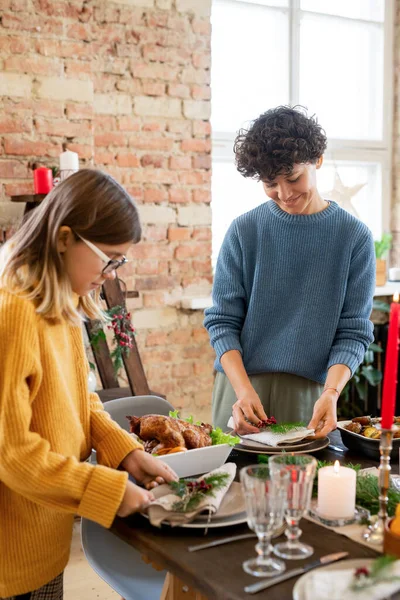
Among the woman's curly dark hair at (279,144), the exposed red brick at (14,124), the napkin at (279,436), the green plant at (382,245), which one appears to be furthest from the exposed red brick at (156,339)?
the napkin at (279,436)

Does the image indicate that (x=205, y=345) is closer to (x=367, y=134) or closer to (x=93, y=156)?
(x=93, y=156)

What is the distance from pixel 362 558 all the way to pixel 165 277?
2.65 meters

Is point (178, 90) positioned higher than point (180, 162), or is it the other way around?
point (178, 90)

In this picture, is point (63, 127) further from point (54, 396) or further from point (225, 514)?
point (225, 514)

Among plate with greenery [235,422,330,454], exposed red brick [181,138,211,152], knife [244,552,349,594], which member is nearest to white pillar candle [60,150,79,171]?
exposed red brick [181,138,211,152]

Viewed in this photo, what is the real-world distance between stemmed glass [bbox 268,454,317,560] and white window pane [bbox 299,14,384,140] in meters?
3.48

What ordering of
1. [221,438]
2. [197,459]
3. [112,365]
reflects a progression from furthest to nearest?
1. [112,365]
2. [221,438]
3. [197,459]

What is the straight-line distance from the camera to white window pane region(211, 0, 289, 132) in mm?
4117

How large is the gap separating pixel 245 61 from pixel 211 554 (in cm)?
345

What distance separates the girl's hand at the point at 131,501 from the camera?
1.36m

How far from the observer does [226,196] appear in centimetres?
422

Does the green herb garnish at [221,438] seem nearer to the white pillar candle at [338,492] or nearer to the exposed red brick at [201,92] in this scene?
the white pillar candle at [338,492]

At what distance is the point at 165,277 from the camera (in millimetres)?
3805

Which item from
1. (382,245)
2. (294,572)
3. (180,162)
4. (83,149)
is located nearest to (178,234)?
(180,162)
